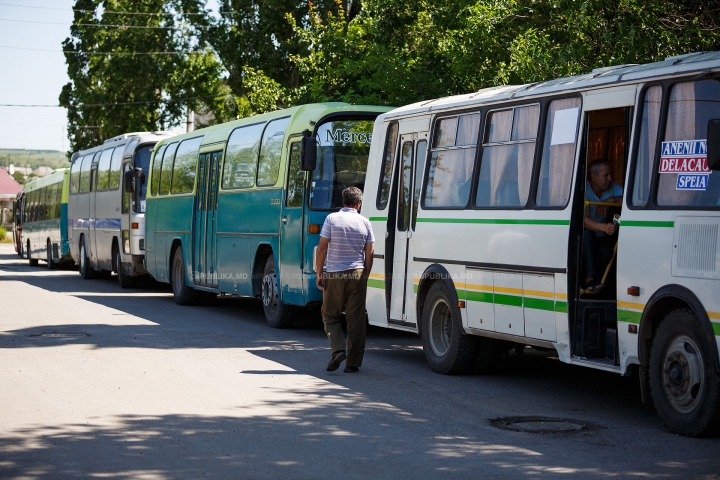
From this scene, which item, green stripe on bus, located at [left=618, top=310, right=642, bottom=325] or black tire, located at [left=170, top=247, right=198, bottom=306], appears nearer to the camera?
green stripe on bus, located at [left=618, top=310, right=642, bottom=325]

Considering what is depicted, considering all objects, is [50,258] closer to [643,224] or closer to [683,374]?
[643,224]

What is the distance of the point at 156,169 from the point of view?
22.7m

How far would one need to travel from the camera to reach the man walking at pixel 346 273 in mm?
11242

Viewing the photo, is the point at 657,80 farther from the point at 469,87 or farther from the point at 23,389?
the point at 469,87

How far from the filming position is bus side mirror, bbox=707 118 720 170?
23.7 feet

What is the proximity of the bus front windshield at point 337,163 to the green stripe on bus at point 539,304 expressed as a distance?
17.8 ft

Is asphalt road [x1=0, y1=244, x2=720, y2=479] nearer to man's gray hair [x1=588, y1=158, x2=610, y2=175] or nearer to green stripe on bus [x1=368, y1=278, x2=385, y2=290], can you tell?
green stripe on bus [x1=368, y1=278, x2=385, y2=290]

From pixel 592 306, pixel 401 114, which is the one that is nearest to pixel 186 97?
pixel 401 114

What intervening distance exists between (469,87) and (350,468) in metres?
14.1

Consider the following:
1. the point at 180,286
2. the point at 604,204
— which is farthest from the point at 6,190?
the point at 604,204

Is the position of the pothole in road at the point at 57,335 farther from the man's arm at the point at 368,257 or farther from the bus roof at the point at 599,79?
the bus roof at the point at 599,79

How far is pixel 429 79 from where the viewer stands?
66.0ft

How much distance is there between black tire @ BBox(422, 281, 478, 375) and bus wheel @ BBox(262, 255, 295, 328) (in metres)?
4.55

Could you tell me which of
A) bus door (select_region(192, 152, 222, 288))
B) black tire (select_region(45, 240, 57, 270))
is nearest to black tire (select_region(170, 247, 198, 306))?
bus door (select_region(192, 152, 222, 288))
